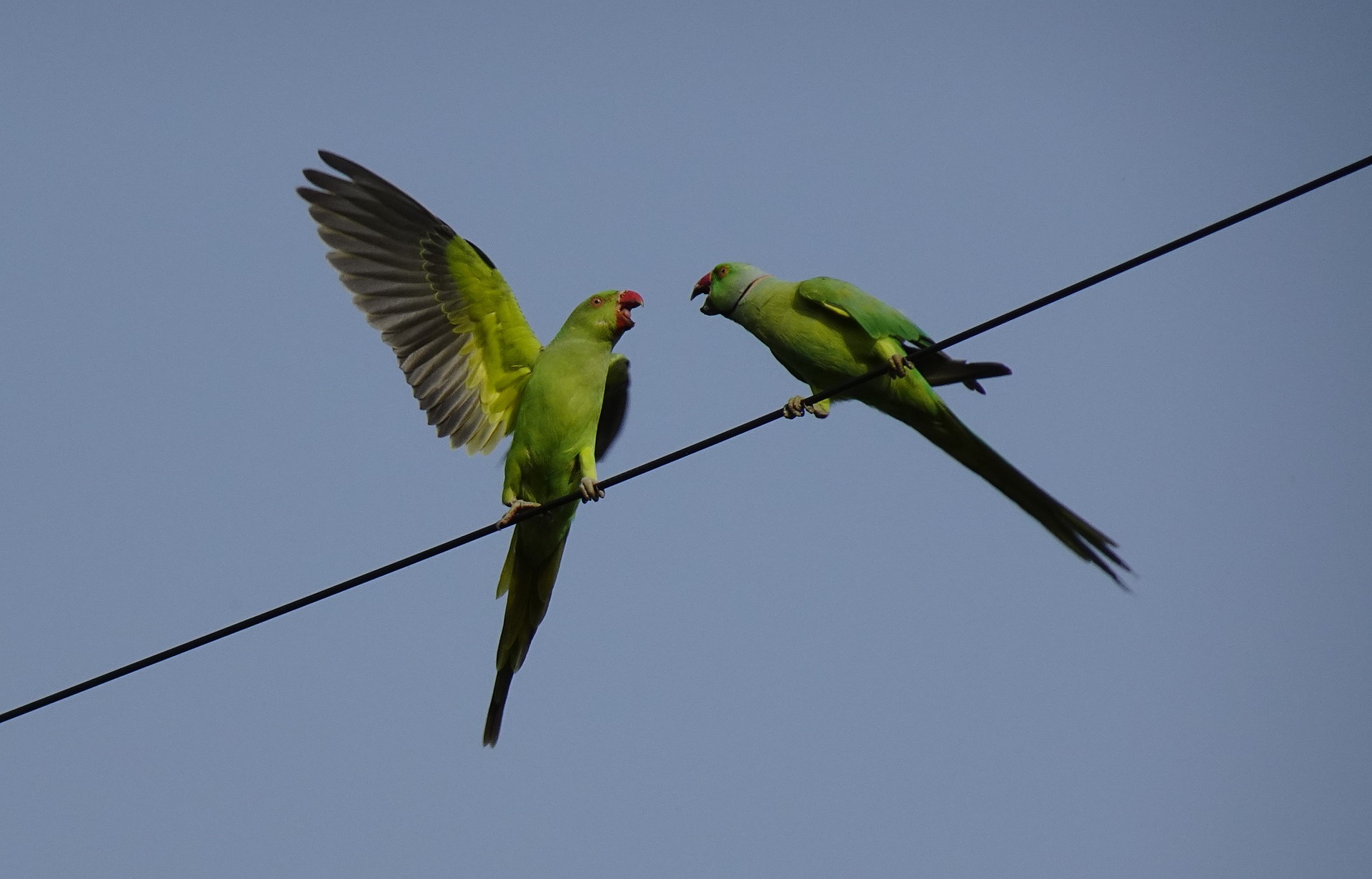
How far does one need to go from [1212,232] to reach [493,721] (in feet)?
15.1

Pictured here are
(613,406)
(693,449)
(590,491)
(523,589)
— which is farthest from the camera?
(613,406)

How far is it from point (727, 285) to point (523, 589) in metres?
1.95

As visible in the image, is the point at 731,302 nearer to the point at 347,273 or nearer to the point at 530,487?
the point at 530,487

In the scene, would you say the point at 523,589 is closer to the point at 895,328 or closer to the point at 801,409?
the point at 801,409

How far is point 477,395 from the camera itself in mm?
7066

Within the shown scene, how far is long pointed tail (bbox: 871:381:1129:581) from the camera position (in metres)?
5.43

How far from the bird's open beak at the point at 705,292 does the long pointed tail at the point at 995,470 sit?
1207mm

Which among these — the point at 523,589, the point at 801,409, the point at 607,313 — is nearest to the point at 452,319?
the point at 607,313

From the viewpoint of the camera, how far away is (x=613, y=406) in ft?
25.1

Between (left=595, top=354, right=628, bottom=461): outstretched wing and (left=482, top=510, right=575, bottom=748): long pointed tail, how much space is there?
3.50 ft

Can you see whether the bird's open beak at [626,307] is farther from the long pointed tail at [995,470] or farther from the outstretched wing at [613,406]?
the long pointed tail at [995,470]

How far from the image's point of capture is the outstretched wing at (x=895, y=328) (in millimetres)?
5918

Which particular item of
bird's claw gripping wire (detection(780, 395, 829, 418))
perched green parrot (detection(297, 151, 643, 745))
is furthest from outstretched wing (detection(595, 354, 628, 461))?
bird's claw gripping wire (detection(780, 395, 829, 418))

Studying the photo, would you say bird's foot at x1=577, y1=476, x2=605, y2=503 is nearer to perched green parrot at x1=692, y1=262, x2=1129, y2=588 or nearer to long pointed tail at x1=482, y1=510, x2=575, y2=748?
long pointed tail at x1=482, y1=510, x2=575, y2=748
